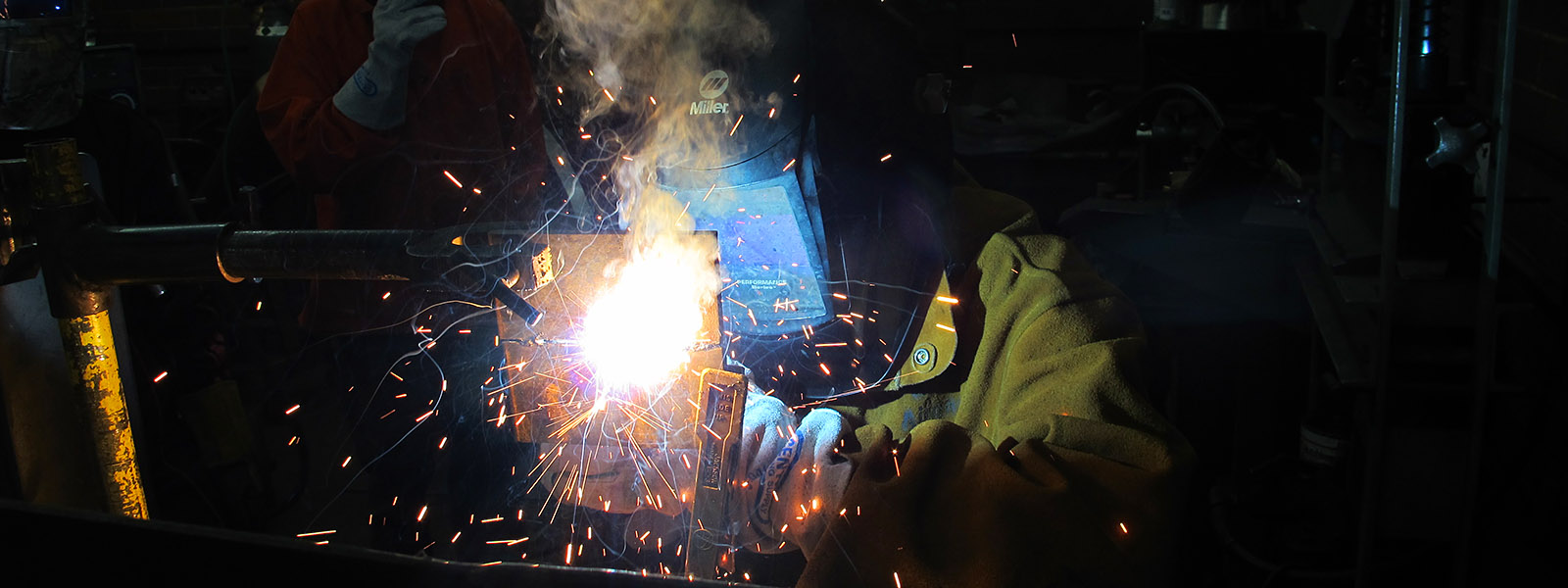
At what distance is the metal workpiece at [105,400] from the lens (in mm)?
1142

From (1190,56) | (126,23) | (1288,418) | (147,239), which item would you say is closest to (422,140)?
→ (147,239)

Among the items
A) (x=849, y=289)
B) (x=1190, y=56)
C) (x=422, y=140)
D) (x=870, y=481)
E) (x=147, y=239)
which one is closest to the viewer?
(x=147, y=239)

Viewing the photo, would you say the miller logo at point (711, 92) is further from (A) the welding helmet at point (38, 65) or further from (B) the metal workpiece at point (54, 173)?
(A) the welding helmet at point (38, 65)

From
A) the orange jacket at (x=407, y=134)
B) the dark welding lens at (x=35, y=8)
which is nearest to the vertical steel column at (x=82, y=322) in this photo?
the orange jacket at (x=407, y=134)

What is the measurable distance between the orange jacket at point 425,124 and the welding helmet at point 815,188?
4.19 ft

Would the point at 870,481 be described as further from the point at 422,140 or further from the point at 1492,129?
the point at 422,140

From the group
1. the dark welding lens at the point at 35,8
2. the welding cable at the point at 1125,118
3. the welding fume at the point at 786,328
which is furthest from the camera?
the welding cable at the point at 1125,118

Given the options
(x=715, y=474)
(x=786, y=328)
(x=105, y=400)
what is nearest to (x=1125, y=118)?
(x=786, y=328)

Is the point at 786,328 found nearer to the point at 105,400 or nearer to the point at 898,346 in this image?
the point at 898,346

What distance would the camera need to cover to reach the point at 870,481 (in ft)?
4.42

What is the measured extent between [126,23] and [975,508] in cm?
837

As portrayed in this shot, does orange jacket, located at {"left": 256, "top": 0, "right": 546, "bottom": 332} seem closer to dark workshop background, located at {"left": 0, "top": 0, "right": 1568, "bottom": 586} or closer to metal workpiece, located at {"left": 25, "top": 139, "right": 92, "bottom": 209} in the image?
dark workshop background, located at {"left": 0, "top": 0, "right": 1568, "bottom": 586}

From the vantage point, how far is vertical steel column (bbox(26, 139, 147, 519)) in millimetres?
1080

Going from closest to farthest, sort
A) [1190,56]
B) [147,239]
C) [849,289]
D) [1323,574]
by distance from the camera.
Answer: [147,239], [849,289], [1323,574], [1190,56]
